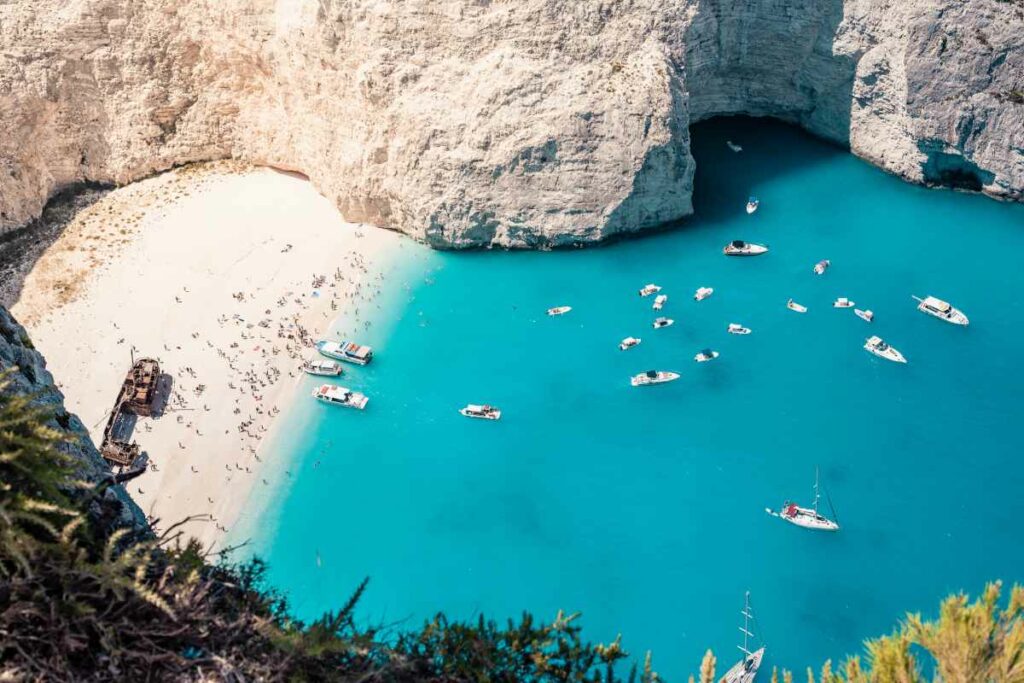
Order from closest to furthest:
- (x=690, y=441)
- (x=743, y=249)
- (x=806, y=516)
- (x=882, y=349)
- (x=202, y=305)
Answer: (x=806, y=516), (x=690, y=441), (x=882, y=349), (x=202, y=305), (x=743, y=249)

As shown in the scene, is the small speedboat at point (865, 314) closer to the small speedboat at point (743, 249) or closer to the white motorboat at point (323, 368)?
the small speedboat at point (743, 249)

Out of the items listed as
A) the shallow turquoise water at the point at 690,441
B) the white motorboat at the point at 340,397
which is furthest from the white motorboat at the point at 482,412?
the white motorboat at the point at 340,397

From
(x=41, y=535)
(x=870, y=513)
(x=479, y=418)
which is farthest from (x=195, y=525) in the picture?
(x=870, y=513)

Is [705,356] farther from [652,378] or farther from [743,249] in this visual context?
[743,249]

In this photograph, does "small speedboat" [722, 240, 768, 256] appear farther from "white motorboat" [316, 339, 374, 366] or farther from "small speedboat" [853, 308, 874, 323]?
"white motorboat" [316, 339, 374, 366]

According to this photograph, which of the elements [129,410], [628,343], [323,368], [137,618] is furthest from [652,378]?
[137,618]

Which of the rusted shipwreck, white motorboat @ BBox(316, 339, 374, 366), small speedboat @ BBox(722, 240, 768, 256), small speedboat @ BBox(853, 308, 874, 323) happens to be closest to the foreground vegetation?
the rusted shipwreck
